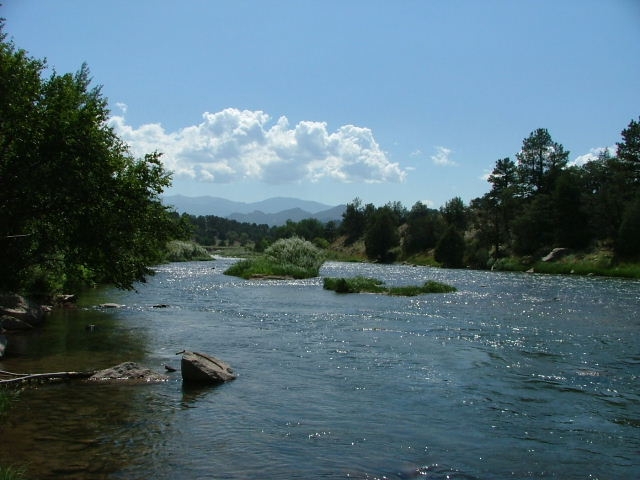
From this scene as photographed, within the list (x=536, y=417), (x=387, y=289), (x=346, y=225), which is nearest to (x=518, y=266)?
(x=387, y=289)

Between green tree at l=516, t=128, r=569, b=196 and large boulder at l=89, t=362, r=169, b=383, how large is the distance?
112198mm

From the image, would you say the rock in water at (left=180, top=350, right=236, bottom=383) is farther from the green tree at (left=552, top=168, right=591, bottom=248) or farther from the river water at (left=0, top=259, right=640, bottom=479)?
the green tree at (left=552, top=168, right=591, bottom=248)

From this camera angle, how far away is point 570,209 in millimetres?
92438

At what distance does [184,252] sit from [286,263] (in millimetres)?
54102

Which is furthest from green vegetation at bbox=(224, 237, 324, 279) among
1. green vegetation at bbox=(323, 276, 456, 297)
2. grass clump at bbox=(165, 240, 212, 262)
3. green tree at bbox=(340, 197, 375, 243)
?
green tree at bbox=(340, 197, 375, 243)

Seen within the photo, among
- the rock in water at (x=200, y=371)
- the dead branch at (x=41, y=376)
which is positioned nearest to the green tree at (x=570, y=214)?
the rock in water at (x=200, y=371)

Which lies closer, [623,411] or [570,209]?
[623,411]

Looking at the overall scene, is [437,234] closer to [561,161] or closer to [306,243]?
[561,161]

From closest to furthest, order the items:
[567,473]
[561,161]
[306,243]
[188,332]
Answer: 1. [567,473]
2. [188,332]
3. [306,243]
4. [561,161]

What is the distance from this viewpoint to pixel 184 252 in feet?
378

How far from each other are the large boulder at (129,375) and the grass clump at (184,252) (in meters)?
90.2

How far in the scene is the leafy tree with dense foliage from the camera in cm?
1822

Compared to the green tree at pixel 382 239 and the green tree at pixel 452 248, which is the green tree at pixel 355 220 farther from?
the green tree at pixel 452 248

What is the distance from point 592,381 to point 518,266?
77.3 metres
